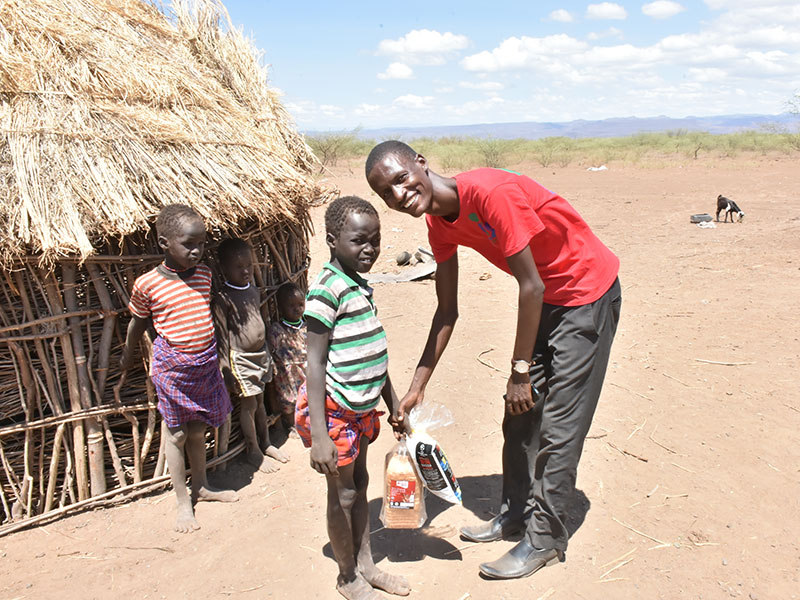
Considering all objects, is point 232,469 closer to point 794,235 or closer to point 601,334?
point 601,334

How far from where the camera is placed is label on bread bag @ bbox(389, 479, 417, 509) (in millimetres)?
2576

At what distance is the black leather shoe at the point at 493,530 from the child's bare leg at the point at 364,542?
0.41 m

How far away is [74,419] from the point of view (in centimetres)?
311

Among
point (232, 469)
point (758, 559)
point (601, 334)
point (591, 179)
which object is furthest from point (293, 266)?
point (591, 179)

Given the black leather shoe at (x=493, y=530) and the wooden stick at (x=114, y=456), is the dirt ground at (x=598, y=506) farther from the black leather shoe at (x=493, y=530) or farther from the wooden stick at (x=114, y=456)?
the wooden stick at (x=114, y=456)

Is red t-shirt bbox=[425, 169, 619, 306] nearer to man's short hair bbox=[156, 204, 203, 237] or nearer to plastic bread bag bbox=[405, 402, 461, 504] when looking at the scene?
plastic bread bag bbox=[405, 402, 461, 504]

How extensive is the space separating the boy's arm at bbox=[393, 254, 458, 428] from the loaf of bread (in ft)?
0.75

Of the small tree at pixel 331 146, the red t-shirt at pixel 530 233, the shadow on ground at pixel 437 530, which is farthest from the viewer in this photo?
the small tree at pixel 331 146

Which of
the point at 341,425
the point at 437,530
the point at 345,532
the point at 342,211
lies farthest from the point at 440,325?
the point at 437,530

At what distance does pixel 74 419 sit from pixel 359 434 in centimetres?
171

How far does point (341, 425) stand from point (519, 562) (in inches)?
39.8

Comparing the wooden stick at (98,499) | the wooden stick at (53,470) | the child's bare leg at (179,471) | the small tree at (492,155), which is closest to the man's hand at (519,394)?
the child's bare leg at (179,471)

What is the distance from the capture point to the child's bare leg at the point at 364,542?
239 cm

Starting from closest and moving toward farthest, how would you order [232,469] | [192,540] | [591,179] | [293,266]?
1. [192,540]
2. [232,469]
3. [293,266]
4. [591,179]
